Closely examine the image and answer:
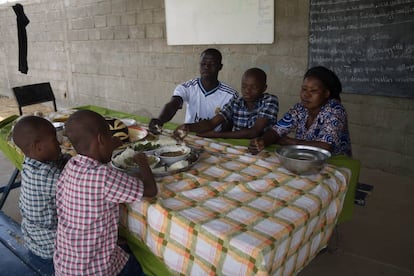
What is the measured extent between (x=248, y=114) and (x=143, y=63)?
342cm

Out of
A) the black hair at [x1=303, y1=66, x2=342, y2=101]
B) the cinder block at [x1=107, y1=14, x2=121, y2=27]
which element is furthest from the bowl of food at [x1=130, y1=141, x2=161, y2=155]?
the cinder block at [x1=107, y1=14, x2=121, y2=27]

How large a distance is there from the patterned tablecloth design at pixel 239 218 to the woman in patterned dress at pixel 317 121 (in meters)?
0.34

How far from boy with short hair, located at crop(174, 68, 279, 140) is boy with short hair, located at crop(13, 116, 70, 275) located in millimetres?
779

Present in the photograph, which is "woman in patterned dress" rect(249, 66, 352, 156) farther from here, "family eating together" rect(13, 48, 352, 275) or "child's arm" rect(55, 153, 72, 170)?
"child's arm" rect(55, 153, 72, 170)

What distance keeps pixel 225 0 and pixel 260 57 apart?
81 cm

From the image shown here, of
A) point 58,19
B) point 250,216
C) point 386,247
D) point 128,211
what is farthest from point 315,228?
point 58,19

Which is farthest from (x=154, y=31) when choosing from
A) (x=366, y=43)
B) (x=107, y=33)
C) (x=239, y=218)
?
(x=239, y=218)

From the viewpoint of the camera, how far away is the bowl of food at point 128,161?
5.31 ft

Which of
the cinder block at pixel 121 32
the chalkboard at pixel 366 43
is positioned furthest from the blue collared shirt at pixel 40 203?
the cinder block at pixel 121 32

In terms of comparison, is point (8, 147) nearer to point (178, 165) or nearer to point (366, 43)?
point (178, 165)

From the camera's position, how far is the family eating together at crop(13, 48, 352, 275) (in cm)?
132

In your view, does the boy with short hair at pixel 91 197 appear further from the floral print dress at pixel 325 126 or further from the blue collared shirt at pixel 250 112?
the blue collared shirt at pixel 250 112

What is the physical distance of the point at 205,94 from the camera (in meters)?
2.94

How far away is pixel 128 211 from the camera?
4.73ft
